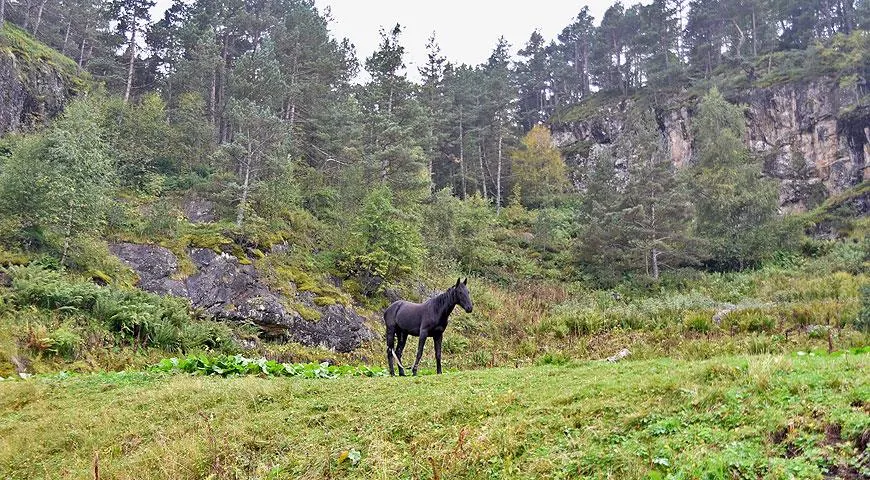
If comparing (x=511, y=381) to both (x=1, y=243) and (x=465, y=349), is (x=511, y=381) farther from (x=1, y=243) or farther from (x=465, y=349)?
(x=1, y=243)

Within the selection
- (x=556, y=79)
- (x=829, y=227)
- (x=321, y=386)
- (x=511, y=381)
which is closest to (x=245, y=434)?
(x=321, y=386)

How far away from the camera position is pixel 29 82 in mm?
32688

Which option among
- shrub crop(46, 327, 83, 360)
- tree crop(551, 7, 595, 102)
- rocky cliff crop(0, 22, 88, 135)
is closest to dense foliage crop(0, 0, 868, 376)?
shrub crop(46, 327, 83, 360)

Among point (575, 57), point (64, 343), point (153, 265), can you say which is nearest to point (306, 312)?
point (153, 265)

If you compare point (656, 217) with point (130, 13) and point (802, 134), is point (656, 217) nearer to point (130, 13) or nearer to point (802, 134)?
point (802, 134)

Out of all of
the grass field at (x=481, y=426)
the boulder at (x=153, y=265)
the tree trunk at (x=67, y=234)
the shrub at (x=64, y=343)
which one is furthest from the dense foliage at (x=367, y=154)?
the grass field at (x=481, y=426)

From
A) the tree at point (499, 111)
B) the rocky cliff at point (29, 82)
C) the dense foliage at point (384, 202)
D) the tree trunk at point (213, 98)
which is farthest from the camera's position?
the tree at point (499, 111)

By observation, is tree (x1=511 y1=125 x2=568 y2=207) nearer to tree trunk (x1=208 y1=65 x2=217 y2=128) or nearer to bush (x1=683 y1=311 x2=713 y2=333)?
tree trunk (x1=208 y1=65 x2=217 y2=128)

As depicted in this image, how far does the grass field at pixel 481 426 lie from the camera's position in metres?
4.60

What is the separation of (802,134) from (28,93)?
60.0 meters

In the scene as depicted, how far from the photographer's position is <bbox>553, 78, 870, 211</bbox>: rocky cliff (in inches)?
1686

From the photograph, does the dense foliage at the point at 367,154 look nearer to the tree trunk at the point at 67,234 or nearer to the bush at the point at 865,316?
the tree trunk at the point at 67,234

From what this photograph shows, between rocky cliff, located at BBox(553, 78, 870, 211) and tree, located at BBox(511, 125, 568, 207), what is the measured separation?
4.64 meters

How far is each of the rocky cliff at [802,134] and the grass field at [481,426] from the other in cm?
4334
